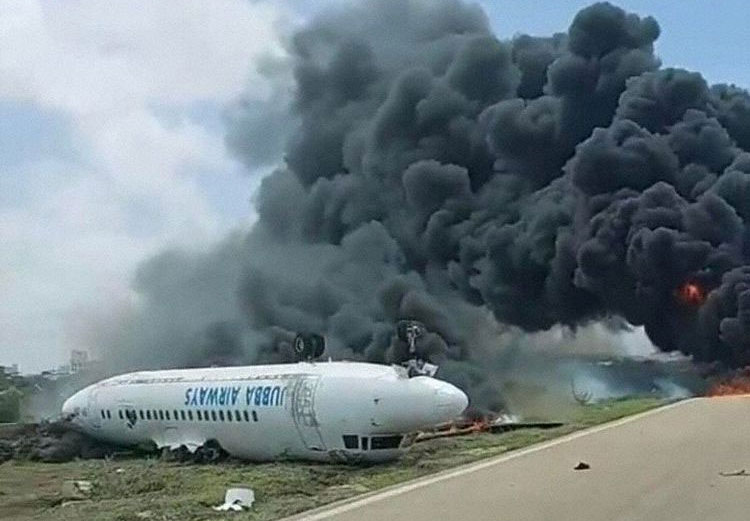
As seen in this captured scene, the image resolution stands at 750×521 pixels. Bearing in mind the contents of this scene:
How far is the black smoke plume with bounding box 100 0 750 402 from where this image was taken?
59.8 meters

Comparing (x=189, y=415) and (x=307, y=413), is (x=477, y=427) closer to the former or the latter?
(x=189, y=415)

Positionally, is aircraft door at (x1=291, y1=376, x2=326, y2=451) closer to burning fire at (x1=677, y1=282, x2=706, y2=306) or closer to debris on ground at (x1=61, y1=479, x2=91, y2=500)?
debris on ground at (x1=61, y1=479, x2=91, y2=500)

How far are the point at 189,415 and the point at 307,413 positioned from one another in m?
6.90

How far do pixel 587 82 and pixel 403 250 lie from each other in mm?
15491

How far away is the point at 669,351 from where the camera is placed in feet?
202

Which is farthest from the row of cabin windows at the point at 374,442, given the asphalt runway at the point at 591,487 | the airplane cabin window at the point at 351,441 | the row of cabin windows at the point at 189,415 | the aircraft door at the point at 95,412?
the aircraft door at the point at 95,412

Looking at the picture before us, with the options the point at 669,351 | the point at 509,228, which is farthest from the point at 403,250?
the point at 669,351

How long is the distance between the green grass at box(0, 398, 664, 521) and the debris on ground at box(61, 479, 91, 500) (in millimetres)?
277

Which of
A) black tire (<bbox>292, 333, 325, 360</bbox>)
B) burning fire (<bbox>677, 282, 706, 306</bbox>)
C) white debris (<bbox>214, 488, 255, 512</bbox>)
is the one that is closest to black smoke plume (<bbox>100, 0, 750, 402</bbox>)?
burning fire (<bbox>677, 282, 706, 306</bbox>)

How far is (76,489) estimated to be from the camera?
30969 mm

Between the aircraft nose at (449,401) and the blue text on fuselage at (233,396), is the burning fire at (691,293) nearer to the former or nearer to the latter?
the aircraft nose at (449,401)

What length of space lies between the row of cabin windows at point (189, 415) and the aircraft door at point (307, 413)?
81.3 inches

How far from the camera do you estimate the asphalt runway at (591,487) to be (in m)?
17.7

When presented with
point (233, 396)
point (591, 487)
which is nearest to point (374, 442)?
point (233, 396)
